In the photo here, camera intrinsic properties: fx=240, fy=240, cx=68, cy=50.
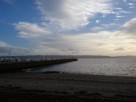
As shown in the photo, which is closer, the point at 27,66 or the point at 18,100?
the point at 18,100

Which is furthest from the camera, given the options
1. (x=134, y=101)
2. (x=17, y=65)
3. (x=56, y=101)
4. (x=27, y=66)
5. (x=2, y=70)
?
(x=27, y=66)

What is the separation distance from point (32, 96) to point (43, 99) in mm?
871

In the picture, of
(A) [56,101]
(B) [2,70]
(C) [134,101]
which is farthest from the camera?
(B) [2,70]

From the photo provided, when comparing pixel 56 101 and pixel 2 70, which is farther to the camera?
pixel 2 70

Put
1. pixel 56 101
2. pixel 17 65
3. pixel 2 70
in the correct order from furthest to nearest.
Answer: pixel 17 65
pixel 2 70
pixel 56 101

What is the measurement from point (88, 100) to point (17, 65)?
133 feet

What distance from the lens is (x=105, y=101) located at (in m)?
10.3

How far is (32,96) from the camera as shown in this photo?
11023 millimetres

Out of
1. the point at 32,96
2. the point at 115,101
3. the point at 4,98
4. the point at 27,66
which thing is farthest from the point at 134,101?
the point at 27,66

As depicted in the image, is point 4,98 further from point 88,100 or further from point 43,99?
point 88,100

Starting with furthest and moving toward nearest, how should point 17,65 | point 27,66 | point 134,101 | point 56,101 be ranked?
point 27,66, point 17,65, point 134,101, point 56,101

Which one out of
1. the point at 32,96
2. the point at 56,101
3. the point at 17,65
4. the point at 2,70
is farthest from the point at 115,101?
the point at 17,65

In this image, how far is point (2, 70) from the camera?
39125 millimetres

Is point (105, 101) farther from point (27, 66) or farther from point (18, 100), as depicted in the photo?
point (27, 66)
